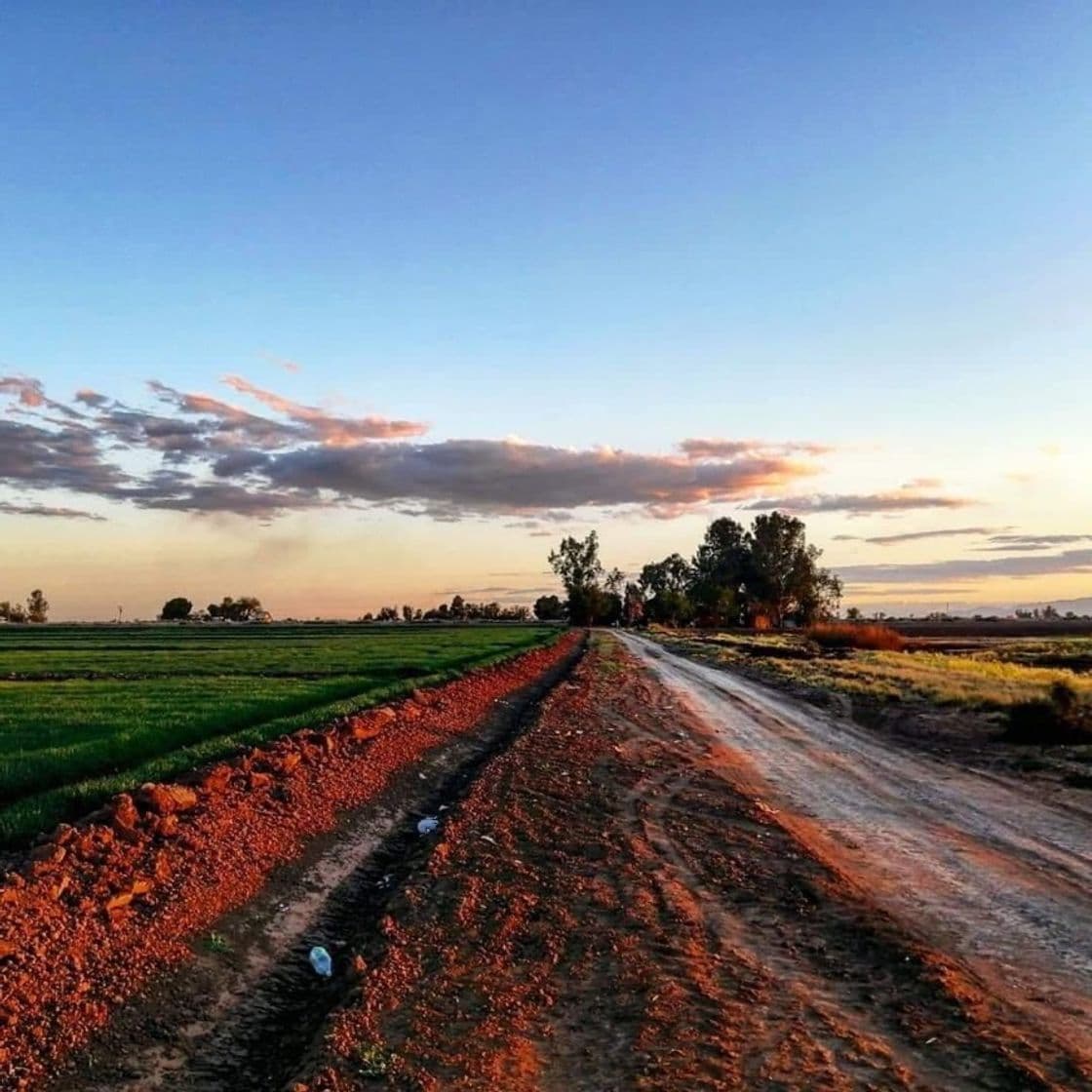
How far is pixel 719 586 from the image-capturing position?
550 feet

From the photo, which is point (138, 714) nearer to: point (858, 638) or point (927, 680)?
point (927, 680)

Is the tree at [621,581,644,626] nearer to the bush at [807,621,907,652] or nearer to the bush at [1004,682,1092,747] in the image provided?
the bush at [807,621,907,652]

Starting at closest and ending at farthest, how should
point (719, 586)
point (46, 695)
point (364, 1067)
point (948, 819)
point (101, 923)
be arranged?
point (364, 1067) → point (101, 923) → point (948, 819) → point (46, 695) → point (719, 586)

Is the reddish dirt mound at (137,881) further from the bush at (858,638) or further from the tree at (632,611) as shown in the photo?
the tree at (632,611)

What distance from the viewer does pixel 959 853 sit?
35.8 feet

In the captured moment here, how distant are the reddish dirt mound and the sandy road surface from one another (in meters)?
5.86

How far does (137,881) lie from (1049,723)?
64.6 feet

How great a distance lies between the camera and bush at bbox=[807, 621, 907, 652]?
84062 mm

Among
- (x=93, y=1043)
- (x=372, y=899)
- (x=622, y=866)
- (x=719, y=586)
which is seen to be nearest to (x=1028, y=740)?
(x=622, y=866)

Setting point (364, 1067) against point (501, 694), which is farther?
point (501, 694)

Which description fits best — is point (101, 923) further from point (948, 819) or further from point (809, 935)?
point (948, 819)

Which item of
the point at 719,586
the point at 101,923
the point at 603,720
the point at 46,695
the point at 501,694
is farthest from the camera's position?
the point at 719,586

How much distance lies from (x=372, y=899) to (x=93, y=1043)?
3.55m

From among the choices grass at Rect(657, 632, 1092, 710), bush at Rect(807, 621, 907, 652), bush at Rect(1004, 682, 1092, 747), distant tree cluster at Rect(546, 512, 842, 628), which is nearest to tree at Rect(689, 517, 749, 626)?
distant tree cluster at Rect(546, 512, 842, 628)
